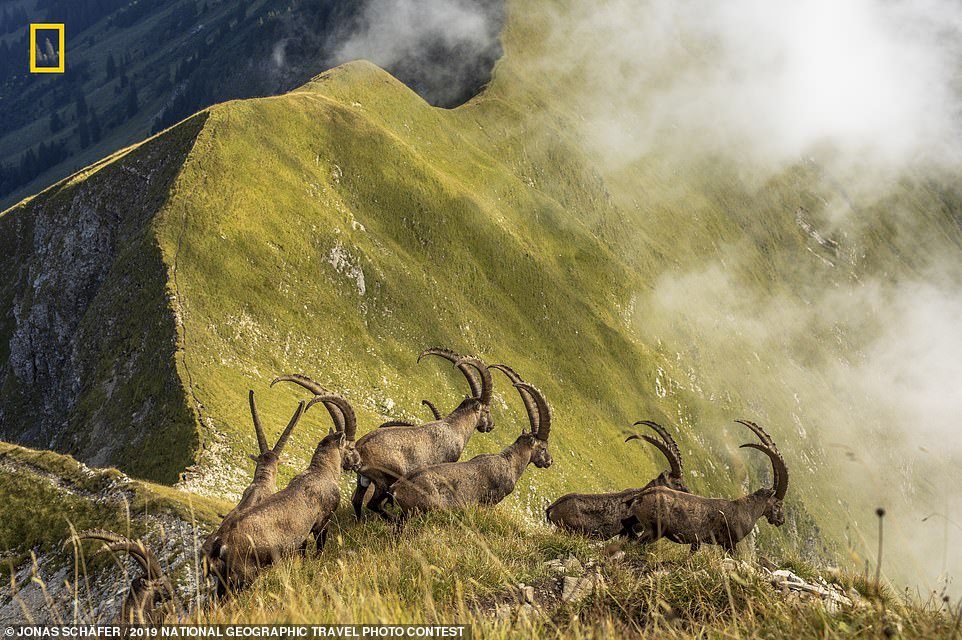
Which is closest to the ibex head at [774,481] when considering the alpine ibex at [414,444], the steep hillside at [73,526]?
the alpine ibex at [414,444]

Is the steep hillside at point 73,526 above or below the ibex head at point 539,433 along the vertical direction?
below

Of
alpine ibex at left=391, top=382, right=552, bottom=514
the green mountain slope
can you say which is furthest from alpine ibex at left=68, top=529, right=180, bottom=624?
the green mountain slope

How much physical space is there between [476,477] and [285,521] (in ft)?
17.4

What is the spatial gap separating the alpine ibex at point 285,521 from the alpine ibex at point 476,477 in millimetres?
1520

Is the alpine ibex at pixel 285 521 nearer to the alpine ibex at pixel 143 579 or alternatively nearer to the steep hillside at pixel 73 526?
the alpine ibex at pixel 143 579

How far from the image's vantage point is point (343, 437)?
15594 mm

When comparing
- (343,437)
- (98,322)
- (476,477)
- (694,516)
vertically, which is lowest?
(98,322)

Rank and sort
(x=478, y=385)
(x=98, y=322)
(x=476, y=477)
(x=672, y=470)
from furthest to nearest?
(x=98, y=322), (x=478, y=385), (x=672, y=470), (x=476, y=477)

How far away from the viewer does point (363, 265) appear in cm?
8231

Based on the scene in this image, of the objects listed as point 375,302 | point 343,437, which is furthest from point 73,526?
point 375,302

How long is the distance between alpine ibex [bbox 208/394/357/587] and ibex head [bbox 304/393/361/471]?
0.9 inches

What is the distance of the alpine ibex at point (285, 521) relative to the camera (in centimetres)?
1188

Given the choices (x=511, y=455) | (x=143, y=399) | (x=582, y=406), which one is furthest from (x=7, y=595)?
(x=582, y=406)

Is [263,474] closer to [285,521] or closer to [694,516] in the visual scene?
[285,521]
